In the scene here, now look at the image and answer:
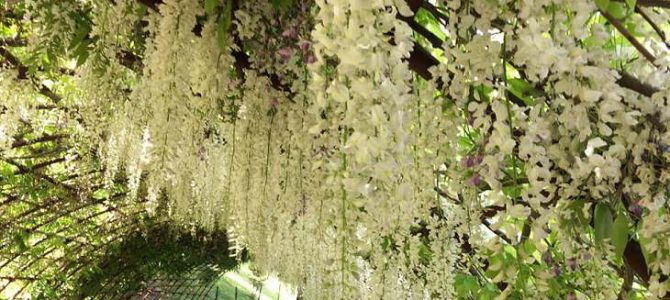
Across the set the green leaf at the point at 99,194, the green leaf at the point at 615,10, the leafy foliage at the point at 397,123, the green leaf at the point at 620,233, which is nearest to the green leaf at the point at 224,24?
the leafy foliage at the point at 397,123

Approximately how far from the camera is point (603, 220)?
1233 millimetres

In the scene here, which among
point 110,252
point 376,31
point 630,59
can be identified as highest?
point 630,59

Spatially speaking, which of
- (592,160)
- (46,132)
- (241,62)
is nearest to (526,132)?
(592,160)

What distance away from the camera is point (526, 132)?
3.42ft

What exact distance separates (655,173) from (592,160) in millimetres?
172

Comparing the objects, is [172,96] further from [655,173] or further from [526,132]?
[655,173]

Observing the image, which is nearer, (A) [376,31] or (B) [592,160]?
(A) [376,31]

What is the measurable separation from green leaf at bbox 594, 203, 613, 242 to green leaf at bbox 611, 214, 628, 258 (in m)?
0.02

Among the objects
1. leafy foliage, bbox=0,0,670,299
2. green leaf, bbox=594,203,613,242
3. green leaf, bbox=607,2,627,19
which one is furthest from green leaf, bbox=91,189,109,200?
green leaf, bbox=607,2,627,19

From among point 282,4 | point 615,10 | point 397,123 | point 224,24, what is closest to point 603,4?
point 615,10

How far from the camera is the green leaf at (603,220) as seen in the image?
48.2 inches

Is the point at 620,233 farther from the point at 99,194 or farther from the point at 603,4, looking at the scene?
the point at 99,194

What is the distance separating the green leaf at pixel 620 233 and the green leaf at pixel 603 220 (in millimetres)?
20

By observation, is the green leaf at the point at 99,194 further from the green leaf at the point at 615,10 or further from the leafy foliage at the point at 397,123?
A: the green leaf at the point at 615,10
